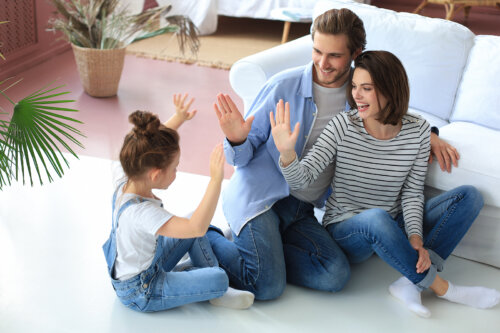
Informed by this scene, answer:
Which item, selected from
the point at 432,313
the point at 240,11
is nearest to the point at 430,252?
the point at 432,313

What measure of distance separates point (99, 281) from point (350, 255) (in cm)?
86

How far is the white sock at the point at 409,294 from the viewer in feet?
6.57

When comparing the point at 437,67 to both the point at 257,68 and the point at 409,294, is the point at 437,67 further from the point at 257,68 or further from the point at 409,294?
the point at 409,294

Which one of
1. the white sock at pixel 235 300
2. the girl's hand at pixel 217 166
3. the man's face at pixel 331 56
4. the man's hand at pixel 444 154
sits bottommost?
the white sock at pixel 235 300

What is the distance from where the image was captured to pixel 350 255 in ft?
7.06

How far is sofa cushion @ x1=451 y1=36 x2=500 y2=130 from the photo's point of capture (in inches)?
101

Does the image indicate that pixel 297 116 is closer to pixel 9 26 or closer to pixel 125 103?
pixel 125 103

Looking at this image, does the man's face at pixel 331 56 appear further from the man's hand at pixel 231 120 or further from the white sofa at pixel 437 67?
the white sofa at pixel 437 67

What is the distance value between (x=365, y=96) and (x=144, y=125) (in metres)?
0.69

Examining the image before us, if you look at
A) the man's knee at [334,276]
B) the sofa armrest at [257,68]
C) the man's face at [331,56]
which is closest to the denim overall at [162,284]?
the man's knee at [334,276]

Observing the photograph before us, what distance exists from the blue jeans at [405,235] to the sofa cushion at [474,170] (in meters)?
0.07

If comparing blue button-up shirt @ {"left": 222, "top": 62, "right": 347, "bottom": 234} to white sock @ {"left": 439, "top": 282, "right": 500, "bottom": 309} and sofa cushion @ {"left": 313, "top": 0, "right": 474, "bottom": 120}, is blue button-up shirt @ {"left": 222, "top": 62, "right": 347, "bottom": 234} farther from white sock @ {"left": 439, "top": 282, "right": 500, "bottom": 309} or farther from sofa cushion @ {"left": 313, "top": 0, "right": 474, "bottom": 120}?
sofa cushion @ {"left": 313, "top": 0, "right": 474, "bottom": 120}

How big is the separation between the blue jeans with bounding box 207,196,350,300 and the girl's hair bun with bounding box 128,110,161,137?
51cm

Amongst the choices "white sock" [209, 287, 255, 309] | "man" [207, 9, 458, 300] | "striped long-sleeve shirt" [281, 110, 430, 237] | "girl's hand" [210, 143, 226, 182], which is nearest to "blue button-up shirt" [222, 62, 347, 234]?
"man" [207, 9, 458, 300]
